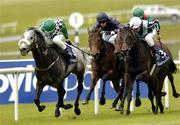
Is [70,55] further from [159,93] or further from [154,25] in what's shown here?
[159,93]

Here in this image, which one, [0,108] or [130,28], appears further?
[0,108]

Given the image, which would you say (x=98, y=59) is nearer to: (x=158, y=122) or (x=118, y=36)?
(x=118, y=36)

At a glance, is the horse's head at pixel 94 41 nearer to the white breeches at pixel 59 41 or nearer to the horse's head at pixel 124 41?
the horse's head at pixel 124 41

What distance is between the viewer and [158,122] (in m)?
14.2

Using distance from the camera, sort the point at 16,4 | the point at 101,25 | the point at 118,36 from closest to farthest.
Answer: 1. the point at 118,36
2. the point at 101,25
3. the point at 16,4

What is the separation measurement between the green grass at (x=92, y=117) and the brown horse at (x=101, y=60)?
56 centimetres

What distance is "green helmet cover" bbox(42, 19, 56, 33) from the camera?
52.9 ft

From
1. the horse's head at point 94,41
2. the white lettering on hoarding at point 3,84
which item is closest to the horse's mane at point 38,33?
the horse's head at point 94,41

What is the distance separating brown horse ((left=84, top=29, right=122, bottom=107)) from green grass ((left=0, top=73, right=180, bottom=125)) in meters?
0.56

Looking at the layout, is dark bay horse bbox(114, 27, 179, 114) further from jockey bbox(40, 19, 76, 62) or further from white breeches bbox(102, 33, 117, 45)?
jockey bbox(40, 19, 76, 62)

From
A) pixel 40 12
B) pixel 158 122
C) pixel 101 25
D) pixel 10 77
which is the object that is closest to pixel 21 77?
pixel 10 77

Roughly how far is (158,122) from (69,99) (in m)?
5.20

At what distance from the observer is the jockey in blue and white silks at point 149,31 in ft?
53.8

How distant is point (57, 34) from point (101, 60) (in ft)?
3.23
